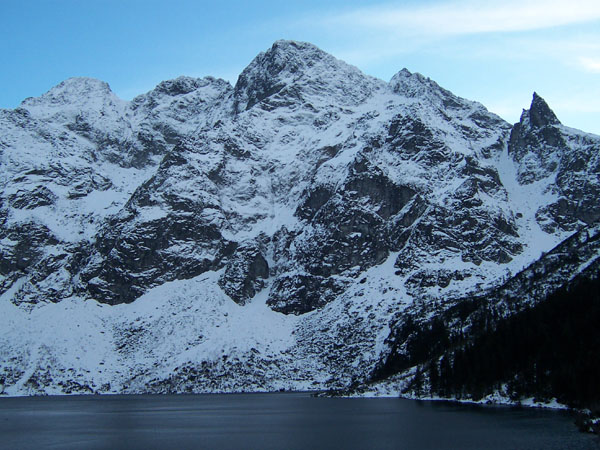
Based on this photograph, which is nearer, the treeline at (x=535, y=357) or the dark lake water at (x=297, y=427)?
the dark lake water at (x=297, y=427)

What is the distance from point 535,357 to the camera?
137375 mm

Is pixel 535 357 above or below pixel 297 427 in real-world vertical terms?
above

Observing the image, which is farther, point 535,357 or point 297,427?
point 535,357

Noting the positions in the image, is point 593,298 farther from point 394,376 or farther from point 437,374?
point 394,376

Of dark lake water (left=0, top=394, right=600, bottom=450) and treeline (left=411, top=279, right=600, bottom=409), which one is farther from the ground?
treeline (left=411, top=279, right=600, bottom=409)

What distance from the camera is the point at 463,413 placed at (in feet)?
391

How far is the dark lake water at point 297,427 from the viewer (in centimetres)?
8344

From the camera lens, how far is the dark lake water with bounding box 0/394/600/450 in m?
83.4

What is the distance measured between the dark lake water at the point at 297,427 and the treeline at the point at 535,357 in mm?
8688

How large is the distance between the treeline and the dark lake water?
8688 millimetres

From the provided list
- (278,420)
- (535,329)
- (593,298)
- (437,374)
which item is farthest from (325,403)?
(593,298)

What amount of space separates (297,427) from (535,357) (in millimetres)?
58526

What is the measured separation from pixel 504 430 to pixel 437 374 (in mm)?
75621

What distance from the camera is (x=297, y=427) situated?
10606 centimetres
